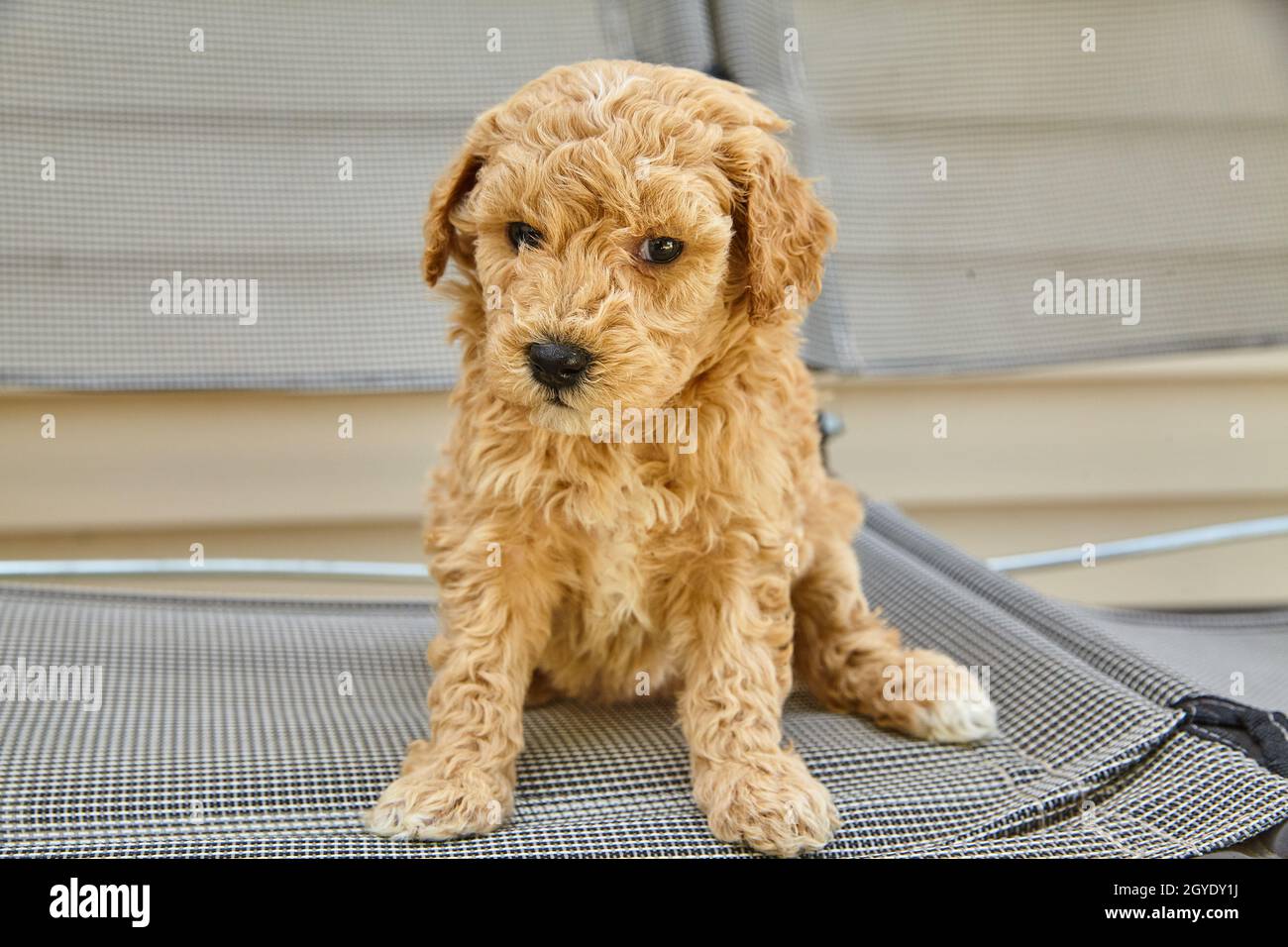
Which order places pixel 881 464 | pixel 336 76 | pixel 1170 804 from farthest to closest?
pixel 881 464
pixel 336 76
pixel 1170 804

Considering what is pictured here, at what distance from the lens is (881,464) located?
3.65 meters

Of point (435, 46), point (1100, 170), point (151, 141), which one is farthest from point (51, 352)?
point (1100, 170)

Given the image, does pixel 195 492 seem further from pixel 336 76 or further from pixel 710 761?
pixel 710 761

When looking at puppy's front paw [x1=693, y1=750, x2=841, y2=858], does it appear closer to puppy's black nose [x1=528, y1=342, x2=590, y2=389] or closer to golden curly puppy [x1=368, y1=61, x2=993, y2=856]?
golden curly puppy [x1=368, y1=61, x2=993, y2=856]

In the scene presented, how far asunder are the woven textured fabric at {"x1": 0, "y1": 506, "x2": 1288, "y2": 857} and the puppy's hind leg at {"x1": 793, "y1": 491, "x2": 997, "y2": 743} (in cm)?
4

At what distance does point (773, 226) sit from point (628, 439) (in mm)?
345

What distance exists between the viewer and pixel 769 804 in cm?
163

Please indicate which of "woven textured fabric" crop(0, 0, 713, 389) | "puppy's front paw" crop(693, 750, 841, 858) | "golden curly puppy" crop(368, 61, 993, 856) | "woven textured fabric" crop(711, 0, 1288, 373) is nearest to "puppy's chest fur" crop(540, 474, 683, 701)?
"golden curly puppy" crop(368, 61, 993, 856)

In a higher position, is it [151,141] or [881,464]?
[151,141]

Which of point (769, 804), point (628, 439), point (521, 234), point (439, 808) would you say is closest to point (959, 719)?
point (769, 804)

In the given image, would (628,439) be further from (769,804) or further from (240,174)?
(240,174)

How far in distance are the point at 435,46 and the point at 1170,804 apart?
2.30 metres

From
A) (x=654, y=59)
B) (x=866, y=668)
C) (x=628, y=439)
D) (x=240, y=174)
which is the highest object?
(x=654, y=59)

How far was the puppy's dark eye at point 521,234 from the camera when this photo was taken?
1613mm
